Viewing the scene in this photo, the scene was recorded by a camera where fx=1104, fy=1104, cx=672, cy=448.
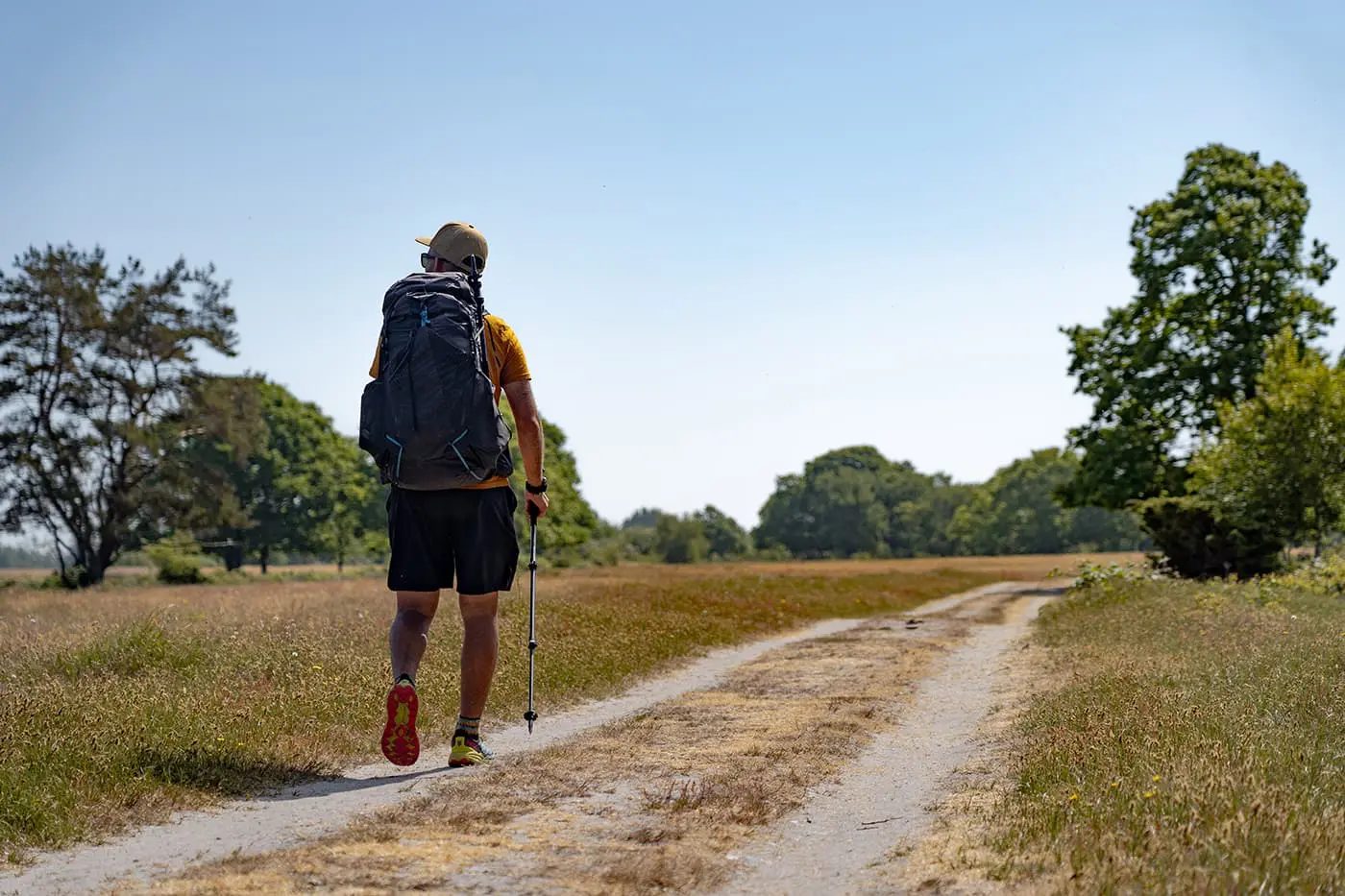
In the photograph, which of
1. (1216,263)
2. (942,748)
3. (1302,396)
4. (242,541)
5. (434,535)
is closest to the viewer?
(434,535)

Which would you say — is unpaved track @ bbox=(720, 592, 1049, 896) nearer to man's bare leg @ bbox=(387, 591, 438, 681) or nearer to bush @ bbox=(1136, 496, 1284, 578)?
man's bare leg @ bbox=(387, 591, 438, 681)

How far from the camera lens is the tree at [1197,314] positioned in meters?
33.0

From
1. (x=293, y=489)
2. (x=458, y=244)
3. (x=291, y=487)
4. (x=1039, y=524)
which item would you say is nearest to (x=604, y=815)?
(x=458, y=244)

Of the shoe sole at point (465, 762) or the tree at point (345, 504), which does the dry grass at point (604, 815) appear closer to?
the shoe sole at point (465, 762)

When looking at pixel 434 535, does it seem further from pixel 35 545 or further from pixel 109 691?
pixel 35 545

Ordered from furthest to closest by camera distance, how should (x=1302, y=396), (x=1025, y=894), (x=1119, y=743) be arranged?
(x=1302, y=396) → (x=1119, y=743) → (x=1025, y=894)

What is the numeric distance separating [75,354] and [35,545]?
7.46 metres

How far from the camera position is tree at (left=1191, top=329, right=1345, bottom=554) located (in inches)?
959

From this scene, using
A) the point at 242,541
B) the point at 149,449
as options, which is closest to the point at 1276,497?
the point at 149,449

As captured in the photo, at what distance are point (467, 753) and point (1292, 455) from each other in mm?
23686

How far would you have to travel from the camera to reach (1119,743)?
18.0ft

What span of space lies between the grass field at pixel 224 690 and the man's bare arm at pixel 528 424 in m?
1.88

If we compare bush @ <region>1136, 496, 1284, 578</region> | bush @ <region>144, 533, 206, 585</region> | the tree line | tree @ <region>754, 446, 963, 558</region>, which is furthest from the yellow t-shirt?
tree @ <region>754, 446, 963, 558</region>

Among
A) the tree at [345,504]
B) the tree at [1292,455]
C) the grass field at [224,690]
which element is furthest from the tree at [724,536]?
the grass field at [224,690]
